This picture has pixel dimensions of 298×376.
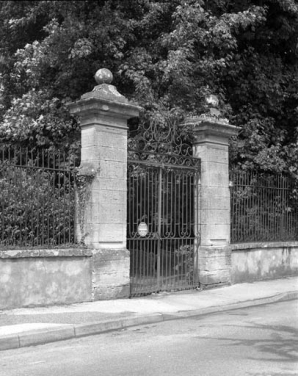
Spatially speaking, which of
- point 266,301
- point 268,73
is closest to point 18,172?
point 266,301

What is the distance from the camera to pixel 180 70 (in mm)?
12711

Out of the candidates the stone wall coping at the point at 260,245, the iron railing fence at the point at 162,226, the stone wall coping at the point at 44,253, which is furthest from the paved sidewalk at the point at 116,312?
the stone wall coping at the point at 260,245

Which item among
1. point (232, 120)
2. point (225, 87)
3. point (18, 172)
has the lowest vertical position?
point (18, 172)

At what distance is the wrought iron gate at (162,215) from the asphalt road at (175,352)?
95.6 inches

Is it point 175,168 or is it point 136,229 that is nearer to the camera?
point 136,229

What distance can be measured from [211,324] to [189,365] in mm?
2595

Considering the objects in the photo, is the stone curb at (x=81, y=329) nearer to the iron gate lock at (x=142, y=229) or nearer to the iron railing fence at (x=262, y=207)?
the iron gate lock at (x=142, y=229)

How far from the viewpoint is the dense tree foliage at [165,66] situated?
13.1 metres

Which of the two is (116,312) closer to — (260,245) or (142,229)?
(142,229)

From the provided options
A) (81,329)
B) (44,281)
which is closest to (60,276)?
(44,281)

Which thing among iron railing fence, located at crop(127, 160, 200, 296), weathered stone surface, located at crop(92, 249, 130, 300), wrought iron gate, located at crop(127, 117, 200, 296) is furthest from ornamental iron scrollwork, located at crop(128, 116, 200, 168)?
weathered stone surface, located at crop(92, 249, 130, 300)

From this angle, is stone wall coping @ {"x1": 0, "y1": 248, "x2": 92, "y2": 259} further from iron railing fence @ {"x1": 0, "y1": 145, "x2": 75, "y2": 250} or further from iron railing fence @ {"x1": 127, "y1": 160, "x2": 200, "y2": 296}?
iron railing fence @ {"x1": 127, "y1": 160, "x2": 200, "y2": 296}

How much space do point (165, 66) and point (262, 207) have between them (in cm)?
428

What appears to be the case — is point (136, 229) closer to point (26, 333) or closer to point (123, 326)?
point (123, 326)
